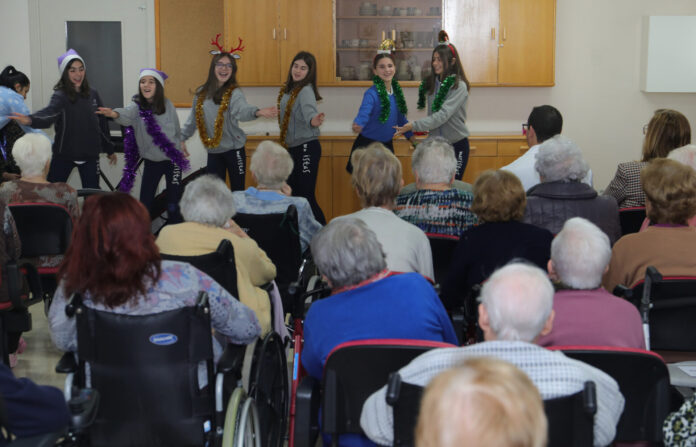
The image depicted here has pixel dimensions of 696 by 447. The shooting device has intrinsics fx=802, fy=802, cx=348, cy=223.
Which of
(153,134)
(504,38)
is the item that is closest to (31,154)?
(153,134)

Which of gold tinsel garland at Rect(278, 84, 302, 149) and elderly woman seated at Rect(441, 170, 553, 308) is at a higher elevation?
gold tinsel garland at Rect(278, 84, 302, 149)

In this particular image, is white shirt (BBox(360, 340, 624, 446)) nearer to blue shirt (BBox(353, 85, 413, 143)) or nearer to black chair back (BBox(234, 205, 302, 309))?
black chair back (BBox(234, 205, 302, 309))

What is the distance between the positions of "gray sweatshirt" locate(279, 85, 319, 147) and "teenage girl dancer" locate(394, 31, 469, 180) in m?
0.73

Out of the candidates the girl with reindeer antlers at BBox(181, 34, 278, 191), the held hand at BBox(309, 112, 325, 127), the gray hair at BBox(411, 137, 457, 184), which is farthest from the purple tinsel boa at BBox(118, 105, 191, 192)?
the gray hair at BBox(411, 137, 457, 184)

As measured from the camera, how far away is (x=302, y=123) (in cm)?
676

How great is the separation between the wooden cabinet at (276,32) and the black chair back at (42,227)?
382 cm

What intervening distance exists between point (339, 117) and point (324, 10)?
1.06m

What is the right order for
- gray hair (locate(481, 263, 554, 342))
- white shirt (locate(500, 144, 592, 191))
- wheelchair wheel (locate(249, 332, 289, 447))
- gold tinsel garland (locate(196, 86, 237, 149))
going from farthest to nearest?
gold tinsel garland (locate(196, 86, 237, 149)) → white shirt (locate(500, 144, 592, 191)) → wheelchair wheel (locate(249, 332, 289, 447)) → gray hair (locate(481, 263, 554, 342))

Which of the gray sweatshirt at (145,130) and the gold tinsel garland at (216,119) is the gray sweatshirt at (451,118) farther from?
the gray sweatshirt at (145,130)

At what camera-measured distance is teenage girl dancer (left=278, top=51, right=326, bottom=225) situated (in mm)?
6668

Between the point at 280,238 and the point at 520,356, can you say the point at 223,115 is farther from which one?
the point at 520,356

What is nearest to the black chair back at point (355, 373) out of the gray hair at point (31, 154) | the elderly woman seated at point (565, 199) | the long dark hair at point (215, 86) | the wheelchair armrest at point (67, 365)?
the wheelchair armrest at point (67, 365)

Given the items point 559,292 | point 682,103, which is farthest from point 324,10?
point 559,292

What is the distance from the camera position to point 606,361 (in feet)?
6.41
